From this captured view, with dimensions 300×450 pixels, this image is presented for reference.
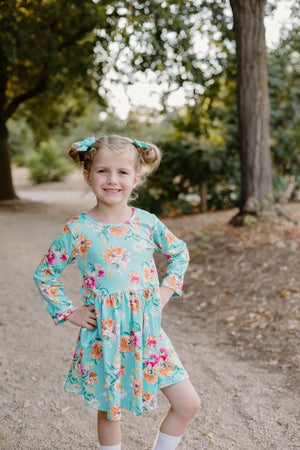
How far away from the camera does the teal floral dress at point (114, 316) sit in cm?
197

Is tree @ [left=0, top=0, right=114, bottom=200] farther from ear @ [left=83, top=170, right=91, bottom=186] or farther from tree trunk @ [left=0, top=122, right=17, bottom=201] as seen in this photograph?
ear @ [left=83, top=170, right=91, bottom=186]

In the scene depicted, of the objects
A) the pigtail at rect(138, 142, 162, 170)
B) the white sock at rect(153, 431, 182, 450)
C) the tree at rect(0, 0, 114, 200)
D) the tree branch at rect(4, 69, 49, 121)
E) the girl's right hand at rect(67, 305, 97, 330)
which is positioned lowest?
the white sock at rect(153, 431, 182, 450)

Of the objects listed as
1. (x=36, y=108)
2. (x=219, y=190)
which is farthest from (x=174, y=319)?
(x=36, y=108)

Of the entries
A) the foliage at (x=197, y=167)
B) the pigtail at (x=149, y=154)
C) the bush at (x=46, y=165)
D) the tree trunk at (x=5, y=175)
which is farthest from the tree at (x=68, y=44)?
the bush at (x=46, y=165)

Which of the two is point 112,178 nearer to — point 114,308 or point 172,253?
point 172,253

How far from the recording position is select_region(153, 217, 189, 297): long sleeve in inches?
86.0

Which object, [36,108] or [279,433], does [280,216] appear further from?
[36,108]

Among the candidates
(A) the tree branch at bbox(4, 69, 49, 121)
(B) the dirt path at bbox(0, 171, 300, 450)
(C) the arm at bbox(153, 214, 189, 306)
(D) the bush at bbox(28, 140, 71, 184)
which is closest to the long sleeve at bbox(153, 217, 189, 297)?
(C) the arm at bbox(153, 214, 189, 306)

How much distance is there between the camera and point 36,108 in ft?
44.0

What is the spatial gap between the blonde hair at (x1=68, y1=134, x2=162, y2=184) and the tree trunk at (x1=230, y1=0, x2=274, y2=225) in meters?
4.12

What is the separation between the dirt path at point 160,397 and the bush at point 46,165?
14.9 m

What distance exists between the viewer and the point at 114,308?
1969 millimetres

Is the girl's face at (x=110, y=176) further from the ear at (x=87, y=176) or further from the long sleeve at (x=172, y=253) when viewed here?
the long sleeve at (x=172, y=253)

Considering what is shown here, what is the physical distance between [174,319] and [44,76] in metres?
7.98
